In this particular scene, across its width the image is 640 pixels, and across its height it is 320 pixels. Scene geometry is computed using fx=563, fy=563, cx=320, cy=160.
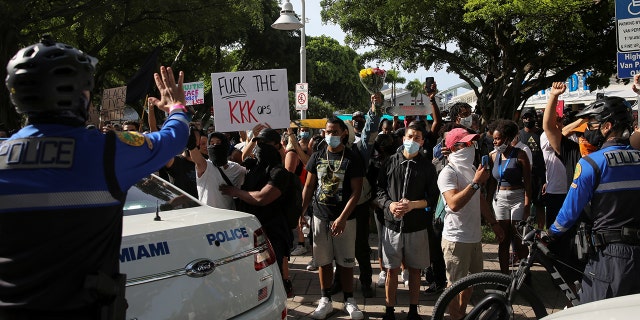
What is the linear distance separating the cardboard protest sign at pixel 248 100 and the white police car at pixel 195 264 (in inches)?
112

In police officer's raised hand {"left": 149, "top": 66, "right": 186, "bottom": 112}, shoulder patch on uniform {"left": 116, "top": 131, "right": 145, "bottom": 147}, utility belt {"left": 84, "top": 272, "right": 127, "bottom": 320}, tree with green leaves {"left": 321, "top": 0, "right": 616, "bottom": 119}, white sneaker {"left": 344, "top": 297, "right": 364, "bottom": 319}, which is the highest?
tree with green leaves {"left": 321, "top": 0, "right": 616, "bottom": 119}

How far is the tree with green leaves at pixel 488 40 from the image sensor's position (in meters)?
17.1

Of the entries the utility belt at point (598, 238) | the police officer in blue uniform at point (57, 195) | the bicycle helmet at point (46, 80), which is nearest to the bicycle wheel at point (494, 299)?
the utility belt at point (598, 238)

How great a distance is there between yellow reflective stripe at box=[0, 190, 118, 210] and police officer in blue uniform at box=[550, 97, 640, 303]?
114 inches

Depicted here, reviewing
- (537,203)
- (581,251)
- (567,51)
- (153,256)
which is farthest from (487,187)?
(567,51)

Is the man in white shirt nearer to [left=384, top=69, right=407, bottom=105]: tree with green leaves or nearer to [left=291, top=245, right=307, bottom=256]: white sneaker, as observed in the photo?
[left=291, top=245, right=307, bottom=256]: white sneaker

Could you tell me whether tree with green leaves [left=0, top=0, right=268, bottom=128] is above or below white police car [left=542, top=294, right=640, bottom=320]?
above

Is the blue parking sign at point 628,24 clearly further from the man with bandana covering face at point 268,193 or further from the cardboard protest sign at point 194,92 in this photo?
the cardboard protest sign at point 194,92

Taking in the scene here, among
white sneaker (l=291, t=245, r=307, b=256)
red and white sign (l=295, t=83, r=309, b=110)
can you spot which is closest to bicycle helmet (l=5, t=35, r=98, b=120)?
white sneaker (l=291, t=245, r=307, b=256)

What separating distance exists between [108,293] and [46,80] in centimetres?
79

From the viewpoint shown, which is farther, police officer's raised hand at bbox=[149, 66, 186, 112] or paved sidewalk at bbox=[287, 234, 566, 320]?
paved sidewalk at bbox=[287, 234, 566, 320]

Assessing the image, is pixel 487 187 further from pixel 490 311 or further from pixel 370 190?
pixel 490 311

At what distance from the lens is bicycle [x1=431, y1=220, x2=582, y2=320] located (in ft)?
13.0

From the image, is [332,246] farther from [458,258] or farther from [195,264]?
[195,264]
